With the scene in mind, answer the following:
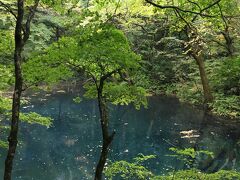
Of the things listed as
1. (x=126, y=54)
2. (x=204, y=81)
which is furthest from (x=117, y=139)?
(x=126, y=54)

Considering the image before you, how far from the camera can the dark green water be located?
54.7 ft

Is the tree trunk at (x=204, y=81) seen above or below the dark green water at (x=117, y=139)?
above

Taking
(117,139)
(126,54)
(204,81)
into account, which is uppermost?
(204,81)

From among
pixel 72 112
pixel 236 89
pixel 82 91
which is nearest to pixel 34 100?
A: pixel 72 112

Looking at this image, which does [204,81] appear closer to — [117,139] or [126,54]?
[117,139]

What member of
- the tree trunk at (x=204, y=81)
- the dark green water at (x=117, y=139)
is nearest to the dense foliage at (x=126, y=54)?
the tree trunk at (x=204, y=81)

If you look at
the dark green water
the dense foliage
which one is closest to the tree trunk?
the dense foliage

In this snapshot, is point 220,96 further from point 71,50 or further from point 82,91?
point 71,50

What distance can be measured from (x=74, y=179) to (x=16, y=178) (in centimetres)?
243

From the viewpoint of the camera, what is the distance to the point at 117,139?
21469 millimetres

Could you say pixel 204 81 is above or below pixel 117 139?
above

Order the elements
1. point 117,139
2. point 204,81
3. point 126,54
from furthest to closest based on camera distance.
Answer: point 204,81 → point 117,139 → point 126,54

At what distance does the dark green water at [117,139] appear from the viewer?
16.7 meters

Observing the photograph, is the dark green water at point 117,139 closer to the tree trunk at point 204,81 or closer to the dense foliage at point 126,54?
the tree trunk at point 204,81
